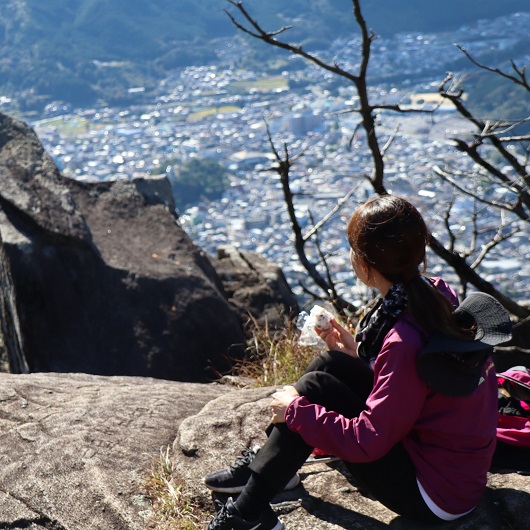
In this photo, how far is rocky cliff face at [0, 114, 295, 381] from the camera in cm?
704

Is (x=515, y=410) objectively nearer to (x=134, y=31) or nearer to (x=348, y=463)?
(x=348, y=463)

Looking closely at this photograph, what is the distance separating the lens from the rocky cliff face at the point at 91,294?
23.1 feet

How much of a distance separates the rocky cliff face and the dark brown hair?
164 inches

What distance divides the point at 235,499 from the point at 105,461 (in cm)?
76

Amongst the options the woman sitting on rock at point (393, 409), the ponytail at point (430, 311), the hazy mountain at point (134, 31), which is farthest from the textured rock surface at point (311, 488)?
the hazy mountain at point (134, 31)

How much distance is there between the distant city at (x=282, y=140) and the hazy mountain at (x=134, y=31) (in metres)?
1.48

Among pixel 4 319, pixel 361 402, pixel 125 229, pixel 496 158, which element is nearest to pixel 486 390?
pixel 361 402

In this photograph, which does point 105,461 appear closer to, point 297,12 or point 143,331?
point 143,331

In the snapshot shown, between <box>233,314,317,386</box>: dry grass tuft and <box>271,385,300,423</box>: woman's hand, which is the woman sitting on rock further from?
<box>233,314,317,386</box>: dry grass tuft

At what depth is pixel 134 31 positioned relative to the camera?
49688mm

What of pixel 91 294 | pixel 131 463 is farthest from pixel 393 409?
pixel 91 294

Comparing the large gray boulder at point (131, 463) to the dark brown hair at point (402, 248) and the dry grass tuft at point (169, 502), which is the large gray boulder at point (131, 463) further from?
the dark brown hair at point (402, 248)

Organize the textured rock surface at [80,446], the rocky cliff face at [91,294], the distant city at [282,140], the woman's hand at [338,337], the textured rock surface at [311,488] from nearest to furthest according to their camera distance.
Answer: the textured rock surface at [311,488] < the textured rock surface at [80,446] < the woman's hand at [338,337] < the rocky cliff face at [91,294] < the distant city at [282,140]

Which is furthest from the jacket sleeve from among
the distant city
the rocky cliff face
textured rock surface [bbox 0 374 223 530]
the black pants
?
the distant city
